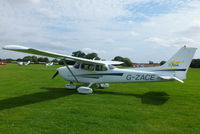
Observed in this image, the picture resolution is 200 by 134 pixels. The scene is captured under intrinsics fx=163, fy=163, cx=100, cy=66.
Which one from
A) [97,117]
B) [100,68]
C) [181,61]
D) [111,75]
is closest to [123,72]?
[111,75]

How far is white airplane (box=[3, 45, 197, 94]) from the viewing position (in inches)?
275

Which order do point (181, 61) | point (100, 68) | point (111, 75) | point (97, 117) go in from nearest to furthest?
point (97, 117) → point (181, 61) → point (111, 75) → point (100, 68)

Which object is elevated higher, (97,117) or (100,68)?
(100,68)

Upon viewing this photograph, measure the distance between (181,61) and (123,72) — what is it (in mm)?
2597

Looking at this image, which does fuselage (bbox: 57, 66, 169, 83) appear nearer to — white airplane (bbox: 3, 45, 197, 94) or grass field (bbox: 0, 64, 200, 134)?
white airplane (bbox: 3, 45, 197, 94)

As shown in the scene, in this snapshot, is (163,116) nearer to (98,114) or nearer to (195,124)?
(195,124)

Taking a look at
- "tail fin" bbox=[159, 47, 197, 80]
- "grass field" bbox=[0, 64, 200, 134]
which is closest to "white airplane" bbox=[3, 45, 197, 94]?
"tail fin" bbox=[159, 47, 197, 80]

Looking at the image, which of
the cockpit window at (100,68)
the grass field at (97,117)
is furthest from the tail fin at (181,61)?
the cockpit window at (100,68)

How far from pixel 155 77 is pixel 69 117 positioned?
445cm

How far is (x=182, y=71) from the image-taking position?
23.1 ft

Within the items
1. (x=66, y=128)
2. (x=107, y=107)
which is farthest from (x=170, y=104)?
(x=66, y=128)

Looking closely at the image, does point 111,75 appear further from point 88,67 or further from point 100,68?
point 88,67

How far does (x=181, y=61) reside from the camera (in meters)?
7.05

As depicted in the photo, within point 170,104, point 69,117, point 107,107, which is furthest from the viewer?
point 170,104
